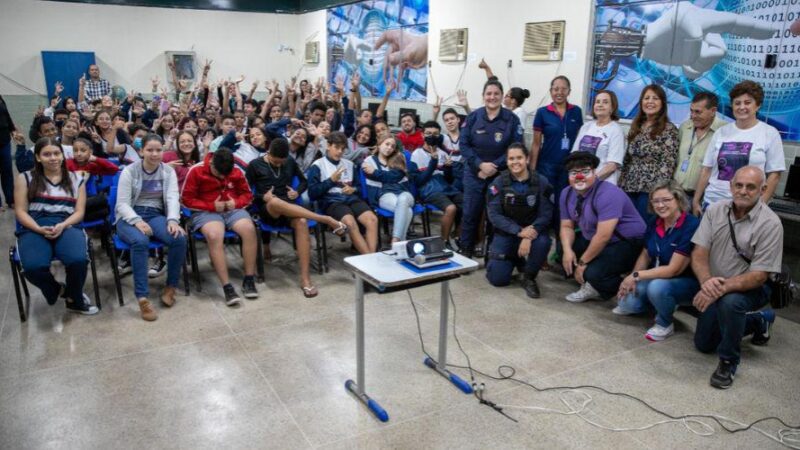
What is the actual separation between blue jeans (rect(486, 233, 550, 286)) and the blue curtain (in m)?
9.78

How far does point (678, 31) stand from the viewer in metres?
4.88

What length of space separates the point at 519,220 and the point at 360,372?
83.4 inches

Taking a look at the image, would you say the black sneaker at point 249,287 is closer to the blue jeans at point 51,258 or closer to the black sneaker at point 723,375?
the blue jeans at point 51,258

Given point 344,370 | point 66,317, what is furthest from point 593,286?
point 66,317

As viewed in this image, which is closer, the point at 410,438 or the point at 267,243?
the point at 410,438

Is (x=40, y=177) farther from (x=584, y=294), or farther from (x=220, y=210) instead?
(x=584, y=294)

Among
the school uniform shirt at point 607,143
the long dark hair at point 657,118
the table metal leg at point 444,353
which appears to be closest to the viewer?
the table metal leg at point 444,353

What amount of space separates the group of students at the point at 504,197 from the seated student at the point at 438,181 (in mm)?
15

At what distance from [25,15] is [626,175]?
11.0 metres

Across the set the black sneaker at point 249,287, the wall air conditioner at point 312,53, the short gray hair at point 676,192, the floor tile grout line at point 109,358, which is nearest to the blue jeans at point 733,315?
the short gray hair at point 676,192

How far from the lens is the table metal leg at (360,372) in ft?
8.27

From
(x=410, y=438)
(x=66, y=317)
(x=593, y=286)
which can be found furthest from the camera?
(x=593, y=286)

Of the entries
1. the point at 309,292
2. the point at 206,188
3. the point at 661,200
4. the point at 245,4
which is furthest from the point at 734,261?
the point at 245,4

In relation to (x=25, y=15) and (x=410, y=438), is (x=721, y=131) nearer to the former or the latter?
(x=410, y=438)
